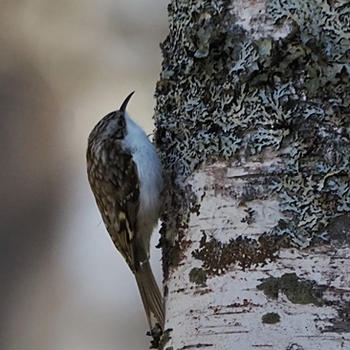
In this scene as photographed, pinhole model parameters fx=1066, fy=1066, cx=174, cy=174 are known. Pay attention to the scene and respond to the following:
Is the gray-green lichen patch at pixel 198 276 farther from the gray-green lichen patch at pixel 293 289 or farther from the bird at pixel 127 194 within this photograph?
the bird at pixel 127 194

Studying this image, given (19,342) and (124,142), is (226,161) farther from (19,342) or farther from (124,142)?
(19,342)

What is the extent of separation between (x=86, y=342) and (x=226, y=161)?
10.2 feet

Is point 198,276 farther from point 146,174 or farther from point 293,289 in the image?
point 146,174

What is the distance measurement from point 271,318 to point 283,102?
0.44 meters

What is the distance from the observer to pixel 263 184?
2.01 meters

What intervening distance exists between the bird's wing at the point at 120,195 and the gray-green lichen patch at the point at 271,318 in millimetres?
984

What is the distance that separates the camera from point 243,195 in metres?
2.03

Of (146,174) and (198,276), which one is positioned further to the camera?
(146,174)

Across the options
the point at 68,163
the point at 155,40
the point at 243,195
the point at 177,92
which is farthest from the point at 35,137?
the point at 243,195

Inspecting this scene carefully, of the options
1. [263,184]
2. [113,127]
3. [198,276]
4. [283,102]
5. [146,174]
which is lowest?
[198,276]

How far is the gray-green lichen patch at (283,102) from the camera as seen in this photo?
6.53ft

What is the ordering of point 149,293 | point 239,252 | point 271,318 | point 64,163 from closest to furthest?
1. point 271,318
2. point 239,252
3. point 149,293
4. point 64,163

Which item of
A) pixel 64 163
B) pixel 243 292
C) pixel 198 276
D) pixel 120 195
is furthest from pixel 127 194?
pixel 64 163

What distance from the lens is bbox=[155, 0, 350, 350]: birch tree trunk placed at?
74.0 inches
